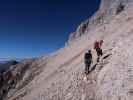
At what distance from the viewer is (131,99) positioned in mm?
15500

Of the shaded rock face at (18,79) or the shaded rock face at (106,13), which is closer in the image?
the shaded rock face at (18,79)

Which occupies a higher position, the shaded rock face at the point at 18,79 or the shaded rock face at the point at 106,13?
the shaded rock face at the point at 106,13

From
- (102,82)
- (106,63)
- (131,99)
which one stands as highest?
(106,63)

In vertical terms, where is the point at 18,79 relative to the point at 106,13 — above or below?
below

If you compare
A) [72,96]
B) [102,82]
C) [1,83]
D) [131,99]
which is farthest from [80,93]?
[1,83]

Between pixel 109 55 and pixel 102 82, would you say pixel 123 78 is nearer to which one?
pixel 102 82

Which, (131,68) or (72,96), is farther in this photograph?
(72,96)

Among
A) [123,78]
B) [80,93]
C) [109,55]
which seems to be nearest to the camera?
[123,78]

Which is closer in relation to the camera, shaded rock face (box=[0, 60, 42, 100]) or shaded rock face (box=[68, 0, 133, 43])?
shaded rock face (box=[0, 60, 42, 100])

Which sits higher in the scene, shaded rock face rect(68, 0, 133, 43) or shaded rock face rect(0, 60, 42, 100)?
shaded rock face rect(68, 0, 133, 43)

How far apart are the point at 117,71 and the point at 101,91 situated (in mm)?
2128

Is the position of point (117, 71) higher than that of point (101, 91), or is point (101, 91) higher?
point (117, 71)

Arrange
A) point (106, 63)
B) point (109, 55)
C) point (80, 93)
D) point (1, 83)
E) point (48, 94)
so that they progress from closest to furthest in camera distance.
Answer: point (80, 93)
point (106, 63)
point (109, 55)
point (48, 94)
point (1, 83)

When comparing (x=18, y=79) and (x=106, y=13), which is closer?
(x=18, y=79)
